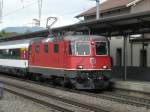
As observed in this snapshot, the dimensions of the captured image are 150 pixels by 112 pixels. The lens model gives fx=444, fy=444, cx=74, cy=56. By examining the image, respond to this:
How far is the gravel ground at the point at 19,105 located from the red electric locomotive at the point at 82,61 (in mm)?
3916

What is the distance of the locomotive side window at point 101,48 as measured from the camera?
2250 cm

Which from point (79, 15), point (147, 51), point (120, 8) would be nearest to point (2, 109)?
point (147, 51)

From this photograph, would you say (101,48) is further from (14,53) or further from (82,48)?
(14,53)

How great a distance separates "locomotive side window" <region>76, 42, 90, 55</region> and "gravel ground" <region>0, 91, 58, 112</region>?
181 inches

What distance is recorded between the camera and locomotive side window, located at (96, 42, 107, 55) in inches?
886

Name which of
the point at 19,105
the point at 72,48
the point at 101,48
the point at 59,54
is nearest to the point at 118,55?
the point at 101,48

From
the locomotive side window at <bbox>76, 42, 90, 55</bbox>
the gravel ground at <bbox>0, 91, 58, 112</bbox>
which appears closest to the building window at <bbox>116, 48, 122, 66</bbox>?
the locomotive side window at <bbox>76, 42, 90, 55</bbox>

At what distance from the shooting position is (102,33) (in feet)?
88.8

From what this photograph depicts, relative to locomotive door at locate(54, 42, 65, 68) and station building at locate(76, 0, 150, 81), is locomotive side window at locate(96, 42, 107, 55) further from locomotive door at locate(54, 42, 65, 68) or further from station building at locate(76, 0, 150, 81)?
station building at locate(76, 0, 150, 81)

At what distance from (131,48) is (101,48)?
11.0m

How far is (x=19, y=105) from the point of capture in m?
16.3

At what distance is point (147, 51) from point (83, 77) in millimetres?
12264

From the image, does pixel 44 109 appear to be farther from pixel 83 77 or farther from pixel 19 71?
pixel 19 71

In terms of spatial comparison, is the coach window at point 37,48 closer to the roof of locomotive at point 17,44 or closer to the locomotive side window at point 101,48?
the roof of locomotive at point 17,44
